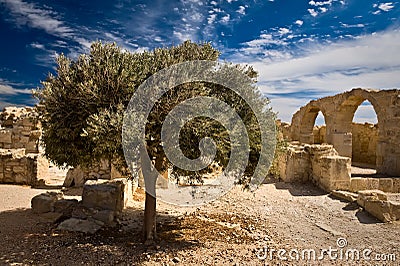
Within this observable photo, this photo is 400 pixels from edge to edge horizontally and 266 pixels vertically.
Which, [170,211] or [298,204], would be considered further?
A: [298,204]

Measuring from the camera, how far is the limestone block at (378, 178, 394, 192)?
12336 mm

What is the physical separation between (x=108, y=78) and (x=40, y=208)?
461cm

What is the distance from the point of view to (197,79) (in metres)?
6.39

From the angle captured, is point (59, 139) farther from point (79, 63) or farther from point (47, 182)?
point (47, 182)

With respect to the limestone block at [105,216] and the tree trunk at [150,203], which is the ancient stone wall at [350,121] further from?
the limestone block at [105,216]

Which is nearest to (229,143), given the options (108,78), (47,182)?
(108,78)

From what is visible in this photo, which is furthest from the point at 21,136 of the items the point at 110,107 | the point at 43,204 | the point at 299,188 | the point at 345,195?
the point at 345,195

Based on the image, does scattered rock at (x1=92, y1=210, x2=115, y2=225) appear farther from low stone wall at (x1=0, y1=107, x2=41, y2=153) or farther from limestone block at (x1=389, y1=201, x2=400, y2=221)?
low stone wall at (x1=0, y1=107, x2=41, y2=153)

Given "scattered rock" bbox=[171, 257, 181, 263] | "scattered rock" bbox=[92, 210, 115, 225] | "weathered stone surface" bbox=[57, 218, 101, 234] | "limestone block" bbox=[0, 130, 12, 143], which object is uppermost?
"limestone block" bbox=[0, 130, 12, 143]

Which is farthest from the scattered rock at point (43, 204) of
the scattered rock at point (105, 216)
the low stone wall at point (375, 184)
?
the low stone wall at point (375, 184)

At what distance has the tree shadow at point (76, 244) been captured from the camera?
5711 millimetres

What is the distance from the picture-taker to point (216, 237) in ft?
23.8

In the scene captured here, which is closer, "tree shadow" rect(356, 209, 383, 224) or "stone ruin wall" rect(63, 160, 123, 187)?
"tree shadow" rect(356, 209, 383, 224)

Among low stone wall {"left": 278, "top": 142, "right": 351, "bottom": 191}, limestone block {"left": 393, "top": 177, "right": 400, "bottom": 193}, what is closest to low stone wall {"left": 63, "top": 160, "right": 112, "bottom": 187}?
low stone wall {"left": 278, "top": 142, "right": 351, "bottom": 191}
